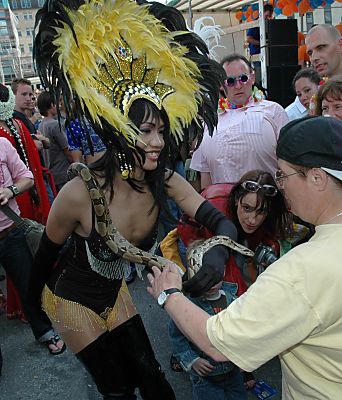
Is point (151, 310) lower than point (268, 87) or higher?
lower

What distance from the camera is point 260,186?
8.05ft

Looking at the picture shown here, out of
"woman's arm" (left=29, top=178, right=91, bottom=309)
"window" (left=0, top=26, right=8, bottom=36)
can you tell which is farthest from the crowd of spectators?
"window" (left=0, top=26, right=8, bottom=36)

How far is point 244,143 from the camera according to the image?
3104mm

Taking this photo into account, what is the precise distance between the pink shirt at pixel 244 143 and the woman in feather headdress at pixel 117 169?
1070mm

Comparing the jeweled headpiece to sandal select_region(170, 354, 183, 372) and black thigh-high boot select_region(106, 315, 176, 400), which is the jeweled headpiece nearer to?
black thigh-high boot select_region(106, 315, 176, 400)

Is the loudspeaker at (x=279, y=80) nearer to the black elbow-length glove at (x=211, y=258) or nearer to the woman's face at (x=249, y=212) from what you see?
the woman's face at (x=249, y=212)

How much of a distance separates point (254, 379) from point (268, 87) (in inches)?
241

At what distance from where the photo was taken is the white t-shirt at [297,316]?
104 centimetres

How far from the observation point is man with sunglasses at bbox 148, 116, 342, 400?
104 centimetres

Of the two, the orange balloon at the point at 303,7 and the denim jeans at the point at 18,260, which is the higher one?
the orange balloon at the point at 303,7

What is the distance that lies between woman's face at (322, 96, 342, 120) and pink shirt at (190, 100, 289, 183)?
507 mm

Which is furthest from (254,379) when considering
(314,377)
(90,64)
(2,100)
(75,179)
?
(2,100)

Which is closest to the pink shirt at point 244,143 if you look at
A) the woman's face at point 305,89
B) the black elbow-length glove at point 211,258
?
the black elbow-length glove at point 211,258

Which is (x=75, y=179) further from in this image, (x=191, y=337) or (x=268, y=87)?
(x=268, y=87)
